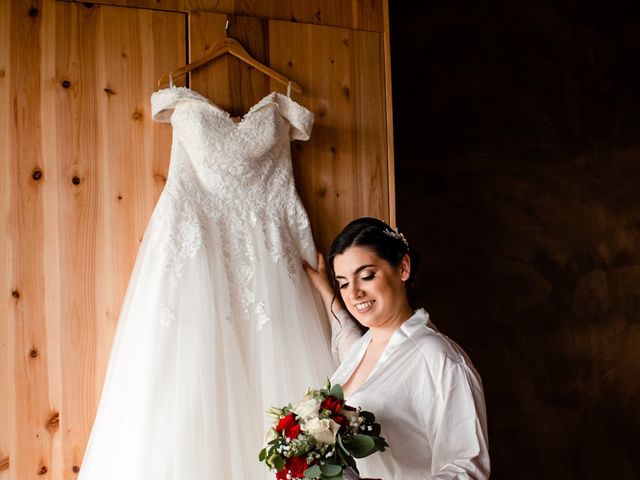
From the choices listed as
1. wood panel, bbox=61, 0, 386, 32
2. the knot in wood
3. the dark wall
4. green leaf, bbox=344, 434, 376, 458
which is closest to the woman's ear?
green leaf, bbox=344, 434, 376, 458

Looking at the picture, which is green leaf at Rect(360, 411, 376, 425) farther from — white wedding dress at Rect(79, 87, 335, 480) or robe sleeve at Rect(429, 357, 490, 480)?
white wedding dress at Rect(79, 87, 335, 480)

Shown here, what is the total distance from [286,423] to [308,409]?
0.06 metres

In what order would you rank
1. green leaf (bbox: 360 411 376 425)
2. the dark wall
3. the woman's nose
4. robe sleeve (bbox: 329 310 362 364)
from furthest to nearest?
the dark wall
robe sleeve (bbox: 329 310 362 364)
the woman's nose
green leaf (bbox: 360 411 376 425)

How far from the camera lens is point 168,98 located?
2.36 m

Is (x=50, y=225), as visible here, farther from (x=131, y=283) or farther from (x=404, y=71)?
(x=404, y=71)

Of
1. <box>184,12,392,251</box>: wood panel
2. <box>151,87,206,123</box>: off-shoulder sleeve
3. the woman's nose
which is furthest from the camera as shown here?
<box>184,12,392,251</box>: wood panel

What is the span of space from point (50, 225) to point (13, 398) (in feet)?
1.78

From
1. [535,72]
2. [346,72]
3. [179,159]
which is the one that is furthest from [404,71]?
[179,159]

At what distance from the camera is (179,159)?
7.98 feet

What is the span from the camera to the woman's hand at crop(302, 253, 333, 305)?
2.57 m

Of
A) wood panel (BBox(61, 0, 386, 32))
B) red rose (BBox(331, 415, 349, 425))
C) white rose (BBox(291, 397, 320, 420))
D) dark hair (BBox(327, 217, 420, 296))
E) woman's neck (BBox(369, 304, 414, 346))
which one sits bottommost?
red rose (BBox(331, 415, 349, 425))

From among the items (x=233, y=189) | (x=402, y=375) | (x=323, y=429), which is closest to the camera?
(x=323, y=429)

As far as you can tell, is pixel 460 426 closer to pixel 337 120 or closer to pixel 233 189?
pixel 233 189

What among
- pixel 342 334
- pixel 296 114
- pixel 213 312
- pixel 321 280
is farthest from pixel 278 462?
pixel 296 114
